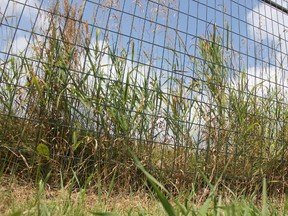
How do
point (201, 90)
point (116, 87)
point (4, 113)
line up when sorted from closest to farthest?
point (4, 113) → point (116, 87) → point (201, 90)

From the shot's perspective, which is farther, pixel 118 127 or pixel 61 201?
pixel 118 127

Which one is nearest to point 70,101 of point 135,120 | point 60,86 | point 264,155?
point 60,86

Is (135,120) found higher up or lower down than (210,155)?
higher up

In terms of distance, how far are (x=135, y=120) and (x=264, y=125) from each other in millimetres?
1159

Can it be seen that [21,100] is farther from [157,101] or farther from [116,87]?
[157,101]

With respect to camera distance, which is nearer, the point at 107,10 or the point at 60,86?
the point at 60,86

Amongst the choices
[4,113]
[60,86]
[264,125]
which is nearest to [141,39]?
[60,86]

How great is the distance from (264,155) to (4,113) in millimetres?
1912

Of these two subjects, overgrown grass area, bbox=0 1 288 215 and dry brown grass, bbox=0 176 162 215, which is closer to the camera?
dry brown grass, bbox=0 176 162 215

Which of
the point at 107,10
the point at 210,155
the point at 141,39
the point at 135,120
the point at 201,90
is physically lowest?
the point at 210,155

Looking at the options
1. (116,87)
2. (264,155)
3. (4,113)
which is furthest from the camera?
(264,155)

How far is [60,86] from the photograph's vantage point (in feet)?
6.86

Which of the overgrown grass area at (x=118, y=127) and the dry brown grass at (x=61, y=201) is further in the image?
the overgrown grass area at (x=118, y=127)

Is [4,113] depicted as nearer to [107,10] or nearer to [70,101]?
[70,101]
